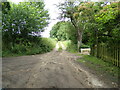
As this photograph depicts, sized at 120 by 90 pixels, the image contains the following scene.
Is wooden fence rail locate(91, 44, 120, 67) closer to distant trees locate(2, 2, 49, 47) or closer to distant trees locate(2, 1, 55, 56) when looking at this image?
distant trees locate(2, 1, 55, 56)

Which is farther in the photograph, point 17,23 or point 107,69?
point 17,23

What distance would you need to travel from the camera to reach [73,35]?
1548cm

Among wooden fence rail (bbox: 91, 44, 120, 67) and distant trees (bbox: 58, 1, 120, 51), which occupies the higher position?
distant trees (bbox: 58, 1, 120, 51)

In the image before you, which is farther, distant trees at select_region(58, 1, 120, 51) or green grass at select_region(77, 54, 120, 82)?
distant trees at select_region(58, 1, 120, 51)

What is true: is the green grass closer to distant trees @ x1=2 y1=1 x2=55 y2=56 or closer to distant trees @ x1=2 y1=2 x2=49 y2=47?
distant trees @ x1=2 y1=1 x2=55 y2=56

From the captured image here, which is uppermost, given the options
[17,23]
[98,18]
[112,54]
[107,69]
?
[17,23]

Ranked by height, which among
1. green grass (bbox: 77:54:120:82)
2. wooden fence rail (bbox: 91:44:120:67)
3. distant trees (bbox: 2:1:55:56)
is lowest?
green grass (bbox: 77:54:120:82)

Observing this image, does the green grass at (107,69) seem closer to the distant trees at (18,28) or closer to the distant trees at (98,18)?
the distant trees at (98,18)

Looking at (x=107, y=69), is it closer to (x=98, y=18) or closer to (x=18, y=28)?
(x=98, y=18)

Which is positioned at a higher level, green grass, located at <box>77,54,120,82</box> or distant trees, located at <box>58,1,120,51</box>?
distant trees, located at <box>58,1,120,51</box>

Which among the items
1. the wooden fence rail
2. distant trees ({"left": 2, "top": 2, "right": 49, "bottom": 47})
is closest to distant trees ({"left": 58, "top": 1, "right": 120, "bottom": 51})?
the wooden fence rail

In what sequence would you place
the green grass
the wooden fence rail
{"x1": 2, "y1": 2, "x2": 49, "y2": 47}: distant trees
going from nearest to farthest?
the green grass → the wooden fence rail → {"x1": 2, "y1": 2, "x2": 49, "y2": 47}: distant trees

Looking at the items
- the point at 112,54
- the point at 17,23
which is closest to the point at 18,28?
the point at 17,23

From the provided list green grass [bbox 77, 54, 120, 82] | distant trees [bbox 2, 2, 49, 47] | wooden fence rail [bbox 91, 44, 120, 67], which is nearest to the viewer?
green grass [bbox 77, 54, 120, 82]
